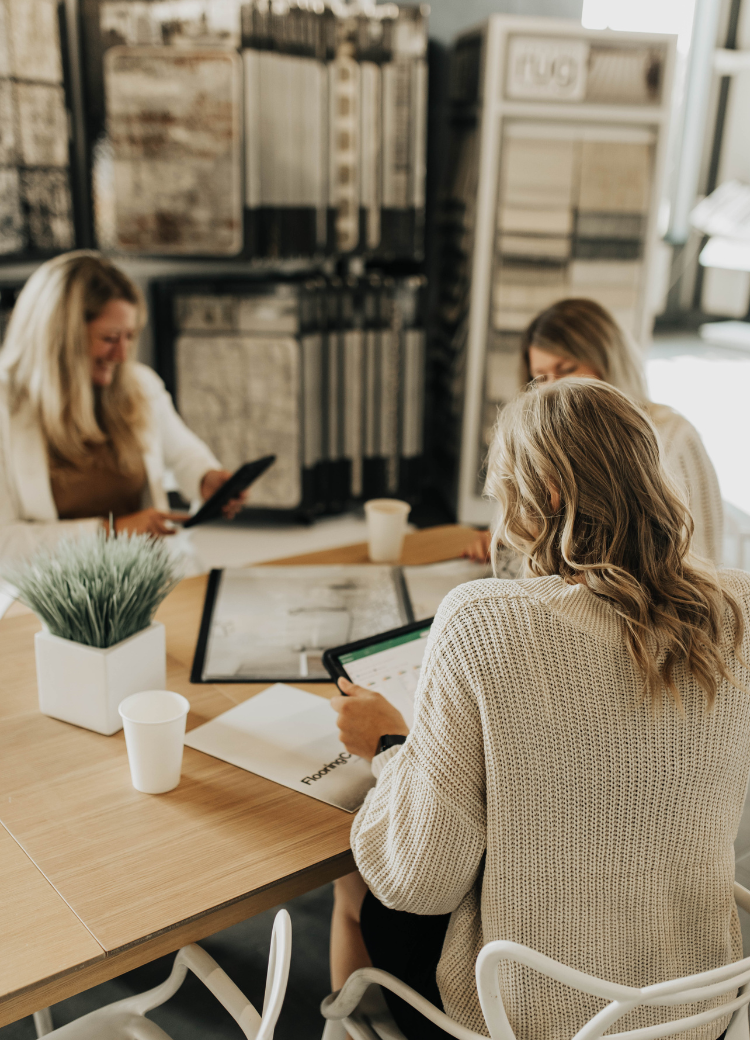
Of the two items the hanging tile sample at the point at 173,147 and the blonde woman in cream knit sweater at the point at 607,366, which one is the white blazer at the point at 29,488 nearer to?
the blonde woman in cream knit sweater at the point at 607,366

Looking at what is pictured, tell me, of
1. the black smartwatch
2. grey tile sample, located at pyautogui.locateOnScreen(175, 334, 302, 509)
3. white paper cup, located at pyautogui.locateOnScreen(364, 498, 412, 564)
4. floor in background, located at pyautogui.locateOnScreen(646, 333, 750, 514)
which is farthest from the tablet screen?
floor in background, located at pyautogui.locateOnScreen(646, 333, 750, 514)

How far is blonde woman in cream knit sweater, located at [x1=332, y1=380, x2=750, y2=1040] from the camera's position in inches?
35.7

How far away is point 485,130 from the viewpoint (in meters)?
3.50

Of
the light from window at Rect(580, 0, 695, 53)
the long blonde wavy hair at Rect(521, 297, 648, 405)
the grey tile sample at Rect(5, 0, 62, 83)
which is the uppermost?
the light from window at Rect(580, 0, 695, 53)

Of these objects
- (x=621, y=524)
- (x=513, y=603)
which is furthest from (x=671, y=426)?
(x=513, y=603)

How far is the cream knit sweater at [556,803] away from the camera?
905 mm

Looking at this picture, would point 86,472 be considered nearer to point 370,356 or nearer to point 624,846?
point 624,846

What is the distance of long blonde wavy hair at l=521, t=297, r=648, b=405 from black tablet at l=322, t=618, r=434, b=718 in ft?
2.80

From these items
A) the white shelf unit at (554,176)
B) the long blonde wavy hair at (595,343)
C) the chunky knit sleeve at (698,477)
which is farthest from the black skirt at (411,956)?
the white shelf unit at (554,176)

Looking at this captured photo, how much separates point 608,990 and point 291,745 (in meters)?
0.57

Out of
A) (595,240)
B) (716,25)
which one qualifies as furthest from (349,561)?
(716,25)

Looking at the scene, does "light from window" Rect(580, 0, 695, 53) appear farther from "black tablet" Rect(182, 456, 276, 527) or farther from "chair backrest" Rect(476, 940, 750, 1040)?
"chair backrest" Rect(476, 940, 750, 1040)

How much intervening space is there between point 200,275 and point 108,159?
0.61 metres

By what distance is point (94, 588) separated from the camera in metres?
1.22
